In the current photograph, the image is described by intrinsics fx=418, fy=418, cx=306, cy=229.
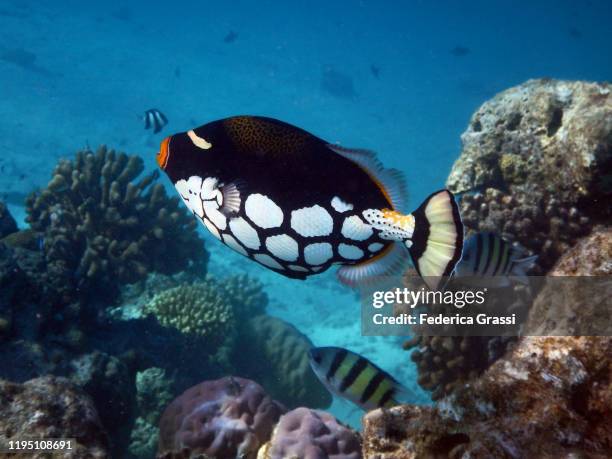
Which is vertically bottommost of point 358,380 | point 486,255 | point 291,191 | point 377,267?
point 358,380

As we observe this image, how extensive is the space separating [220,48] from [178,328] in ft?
240

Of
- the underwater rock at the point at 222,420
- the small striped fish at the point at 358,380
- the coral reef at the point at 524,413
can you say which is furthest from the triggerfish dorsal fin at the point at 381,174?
→ the underwater rock at the point at 222,420

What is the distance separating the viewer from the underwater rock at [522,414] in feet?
5.63

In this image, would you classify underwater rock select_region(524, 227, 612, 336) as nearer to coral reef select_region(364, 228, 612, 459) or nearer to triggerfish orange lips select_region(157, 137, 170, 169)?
coral reef select_region(364, 228, 612, 459)

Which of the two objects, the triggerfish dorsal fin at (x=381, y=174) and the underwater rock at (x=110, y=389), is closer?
the triggerfish dorsal fin at (x=381, y=174)

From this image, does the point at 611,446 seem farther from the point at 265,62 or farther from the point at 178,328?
the point at 265,62

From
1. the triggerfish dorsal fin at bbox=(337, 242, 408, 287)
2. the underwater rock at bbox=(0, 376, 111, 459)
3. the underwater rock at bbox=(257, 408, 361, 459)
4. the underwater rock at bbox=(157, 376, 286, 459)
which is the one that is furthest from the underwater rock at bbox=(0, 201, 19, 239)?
the triggerfish dorsal fin at bbox=(337, 242, 408, 287)

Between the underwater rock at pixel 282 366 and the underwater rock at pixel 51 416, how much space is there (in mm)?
5185

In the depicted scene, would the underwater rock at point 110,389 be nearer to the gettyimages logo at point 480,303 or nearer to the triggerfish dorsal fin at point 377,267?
the gettyimages logo at point 480,303

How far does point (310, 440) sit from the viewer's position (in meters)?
3.29

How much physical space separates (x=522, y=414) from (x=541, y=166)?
11.5 feet

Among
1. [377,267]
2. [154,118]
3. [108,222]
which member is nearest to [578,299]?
[377,267]

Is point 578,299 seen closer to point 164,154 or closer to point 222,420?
point 164,154

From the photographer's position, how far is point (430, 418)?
192cm
